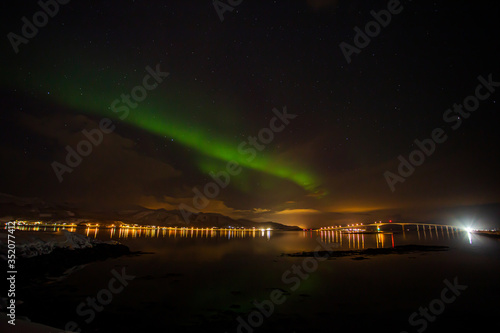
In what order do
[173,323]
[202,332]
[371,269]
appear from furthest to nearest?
1. [371,269]
2. [173,323]
3. [202,332]

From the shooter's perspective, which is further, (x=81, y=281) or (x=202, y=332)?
(x=81, y=281)

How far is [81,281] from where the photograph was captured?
19.3 meters

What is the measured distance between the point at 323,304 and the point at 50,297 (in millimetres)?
15985

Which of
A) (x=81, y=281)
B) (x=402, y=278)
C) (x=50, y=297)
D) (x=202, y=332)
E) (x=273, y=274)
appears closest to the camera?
(x=202, y=332)

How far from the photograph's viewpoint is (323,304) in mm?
15125

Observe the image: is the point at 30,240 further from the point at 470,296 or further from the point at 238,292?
the point at 470,296

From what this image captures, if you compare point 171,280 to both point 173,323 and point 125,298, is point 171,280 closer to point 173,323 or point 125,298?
point 125,298

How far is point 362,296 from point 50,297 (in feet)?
63.6

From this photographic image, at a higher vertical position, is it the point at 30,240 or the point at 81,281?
the point at 30,240

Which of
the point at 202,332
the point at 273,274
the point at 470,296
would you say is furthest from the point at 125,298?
the point at 470,296

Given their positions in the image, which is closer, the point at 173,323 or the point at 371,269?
the point at 173,323

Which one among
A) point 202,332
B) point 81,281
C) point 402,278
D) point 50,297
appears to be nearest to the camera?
point 202,332

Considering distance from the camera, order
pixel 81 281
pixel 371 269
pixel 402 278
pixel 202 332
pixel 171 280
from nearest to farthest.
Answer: pixel 202 332
pixel 81 281
pixel 171 280
pixel 402 278
pixel 371 269

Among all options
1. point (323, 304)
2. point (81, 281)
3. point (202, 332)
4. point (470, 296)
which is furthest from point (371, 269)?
point (81, 281)
